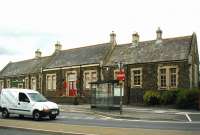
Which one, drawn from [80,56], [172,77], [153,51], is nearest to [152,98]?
[172,77]

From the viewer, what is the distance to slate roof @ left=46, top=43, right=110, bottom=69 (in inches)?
2142

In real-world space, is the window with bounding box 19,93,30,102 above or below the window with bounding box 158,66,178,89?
below

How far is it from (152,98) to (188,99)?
5.08m

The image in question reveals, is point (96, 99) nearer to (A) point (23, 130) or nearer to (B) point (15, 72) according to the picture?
(A) point (23, 130)

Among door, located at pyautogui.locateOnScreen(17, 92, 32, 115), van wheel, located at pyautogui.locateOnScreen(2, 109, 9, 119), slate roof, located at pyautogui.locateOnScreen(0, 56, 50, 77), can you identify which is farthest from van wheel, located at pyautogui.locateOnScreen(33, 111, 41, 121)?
slate roof, located at pyautogui.locateOnScreen(0, 56, 50, 77)

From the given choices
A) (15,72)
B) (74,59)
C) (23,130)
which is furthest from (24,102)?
(15,72)

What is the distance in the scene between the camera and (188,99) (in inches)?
1569

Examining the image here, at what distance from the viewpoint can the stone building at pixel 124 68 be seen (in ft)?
147

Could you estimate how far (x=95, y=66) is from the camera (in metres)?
52.8

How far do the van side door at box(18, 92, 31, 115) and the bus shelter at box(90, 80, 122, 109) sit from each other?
31.1ft

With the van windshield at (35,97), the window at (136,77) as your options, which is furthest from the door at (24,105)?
the window at (136,77)

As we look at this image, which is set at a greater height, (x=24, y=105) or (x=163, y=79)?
(x=163, y=79)

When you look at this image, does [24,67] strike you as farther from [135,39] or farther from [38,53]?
[135,39]

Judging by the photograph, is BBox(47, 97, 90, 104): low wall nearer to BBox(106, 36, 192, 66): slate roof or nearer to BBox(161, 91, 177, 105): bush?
BBox(106, 36, 192, 66): slate roof
